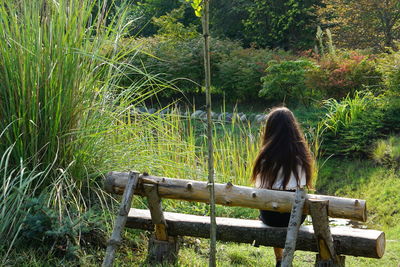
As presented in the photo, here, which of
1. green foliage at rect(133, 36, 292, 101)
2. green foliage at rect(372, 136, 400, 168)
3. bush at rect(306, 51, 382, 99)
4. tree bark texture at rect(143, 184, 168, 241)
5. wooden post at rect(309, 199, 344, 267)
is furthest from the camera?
green foliage at rect(133, 36, 292, 101)

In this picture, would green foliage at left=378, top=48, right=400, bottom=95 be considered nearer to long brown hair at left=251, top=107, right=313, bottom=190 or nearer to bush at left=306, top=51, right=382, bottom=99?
bush at left=306, top=51, right=382, bottom=99

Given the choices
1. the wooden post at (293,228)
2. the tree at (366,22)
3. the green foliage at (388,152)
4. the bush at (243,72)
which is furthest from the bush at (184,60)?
the wooden post at (293,228)

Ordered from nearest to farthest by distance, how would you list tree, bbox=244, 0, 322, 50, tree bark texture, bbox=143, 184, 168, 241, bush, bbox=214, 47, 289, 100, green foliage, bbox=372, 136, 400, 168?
tree bark texture, bbox=143, 184, 168, 241, green foliage, bbox=372, 136, 400, 168, bush, bbox=214, 47, 289, 100, tree, bbox=244, 0, 322, 50

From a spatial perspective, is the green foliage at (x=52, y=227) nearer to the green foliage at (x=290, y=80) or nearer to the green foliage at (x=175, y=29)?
the green foliage at (x=290, y=80)

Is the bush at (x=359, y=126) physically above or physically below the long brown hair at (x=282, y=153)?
below

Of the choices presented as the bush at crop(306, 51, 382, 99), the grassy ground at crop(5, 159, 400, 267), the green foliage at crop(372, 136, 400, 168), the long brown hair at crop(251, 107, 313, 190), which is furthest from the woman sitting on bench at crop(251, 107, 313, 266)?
the bush at crop(306, 51, 382, 99)

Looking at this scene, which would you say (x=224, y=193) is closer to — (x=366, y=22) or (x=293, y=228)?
(x=293, y=228)

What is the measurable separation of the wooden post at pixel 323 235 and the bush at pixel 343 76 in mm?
7409

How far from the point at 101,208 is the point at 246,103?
34.6ft

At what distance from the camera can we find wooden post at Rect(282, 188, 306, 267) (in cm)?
321

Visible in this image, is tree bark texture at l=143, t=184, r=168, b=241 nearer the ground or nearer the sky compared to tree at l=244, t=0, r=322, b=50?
nearer the ground

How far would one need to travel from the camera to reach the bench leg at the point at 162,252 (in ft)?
13.9

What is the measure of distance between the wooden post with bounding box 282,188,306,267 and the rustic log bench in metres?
0.04

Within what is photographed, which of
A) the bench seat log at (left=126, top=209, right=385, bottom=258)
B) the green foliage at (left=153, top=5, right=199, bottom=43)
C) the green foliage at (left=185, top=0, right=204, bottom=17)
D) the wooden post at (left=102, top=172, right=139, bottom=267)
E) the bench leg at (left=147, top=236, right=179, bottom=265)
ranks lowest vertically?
the bench leg at (left=147, top=236, right=179, bottom=265)
